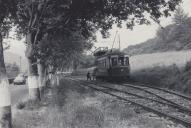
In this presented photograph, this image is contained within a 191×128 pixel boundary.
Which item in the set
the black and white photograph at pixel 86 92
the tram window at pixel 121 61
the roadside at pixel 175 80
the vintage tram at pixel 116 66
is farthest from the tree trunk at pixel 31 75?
the tram window at pixel 121 61

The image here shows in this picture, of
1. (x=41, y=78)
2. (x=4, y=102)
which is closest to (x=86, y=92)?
(x=41, y=78)

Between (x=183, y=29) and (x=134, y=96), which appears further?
(x=183, y=29)

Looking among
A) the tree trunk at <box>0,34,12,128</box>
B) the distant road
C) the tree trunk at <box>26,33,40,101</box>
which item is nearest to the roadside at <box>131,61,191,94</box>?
the tree trunk at <box>26,33,40,101</box>

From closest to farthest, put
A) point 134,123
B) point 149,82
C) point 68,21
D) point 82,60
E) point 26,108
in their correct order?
point 134,123, point 26,108, point 68,21, point 149,82, point 82,60

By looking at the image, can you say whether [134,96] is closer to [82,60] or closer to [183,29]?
[82,60]

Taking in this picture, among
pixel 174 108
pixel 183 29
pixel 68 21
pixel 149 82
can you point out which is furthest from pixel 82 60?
pixel 174 108

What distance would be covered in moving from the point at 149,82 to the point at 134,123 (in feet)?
62.9

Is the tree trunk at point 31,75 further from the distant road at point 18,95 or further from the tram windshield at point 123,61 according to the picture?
the tram windshield at point 123,61

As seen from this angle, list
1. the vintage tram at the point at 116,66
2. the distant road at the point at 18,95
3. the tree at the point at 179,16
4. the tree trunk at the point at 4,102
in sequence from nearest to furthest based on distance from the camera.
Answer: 1. the tree trunk at the point at 4,102
2. the distant road at the point at 18,95
3. the vintage tram at the point at 116,66
4. the tree at the point at 179,16

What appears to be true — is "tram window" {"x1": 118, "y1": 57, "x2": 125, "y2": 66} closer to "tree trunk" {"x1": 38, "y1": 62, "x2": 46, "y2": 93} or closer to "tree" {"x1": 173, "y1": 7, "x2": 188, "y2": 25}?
"tree trunk" {"x1": 38, "y1": 62, "x2": 46, "y2": 93}

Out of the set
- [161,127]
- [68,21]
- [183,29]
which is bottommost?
[161,127]

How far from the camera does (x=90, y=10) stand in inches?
805

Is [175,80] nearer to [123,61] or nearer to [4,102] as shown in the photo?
[123,61]

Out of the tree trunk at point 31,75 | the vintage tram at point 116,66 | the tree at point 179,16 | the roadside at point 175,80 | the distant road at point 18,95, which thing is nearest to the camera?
the tree trunk at point 31,75
